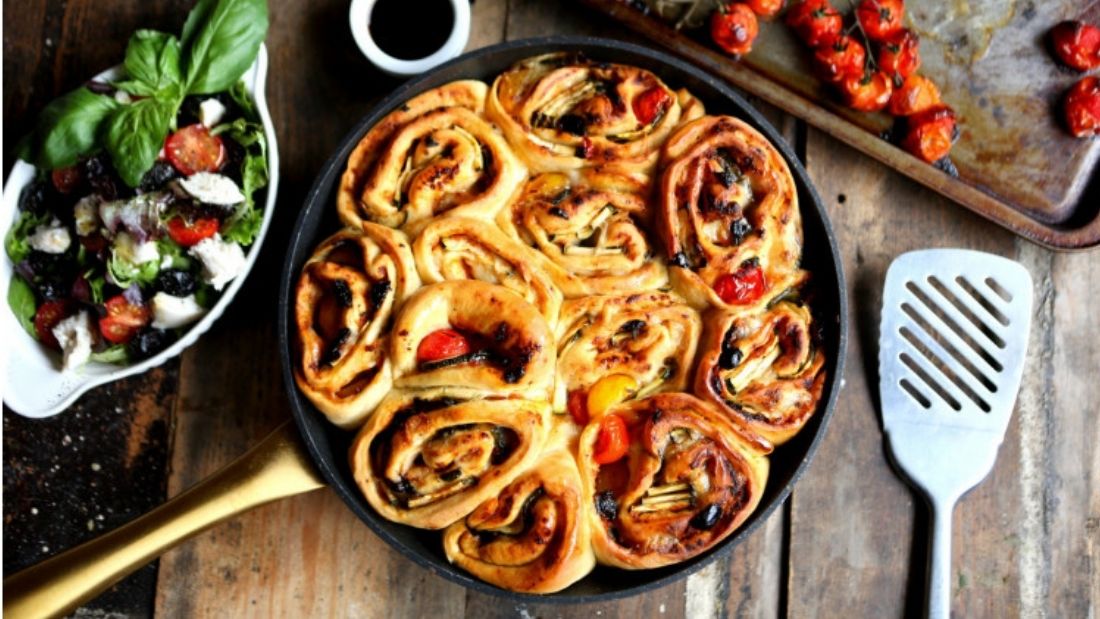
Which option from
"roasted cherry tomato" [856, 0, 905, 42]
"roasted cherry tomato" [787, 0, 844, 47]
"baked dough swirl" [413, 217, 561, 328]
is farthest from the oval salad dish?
→ "roasted cherry tomato" [856, 0, 905, 42]

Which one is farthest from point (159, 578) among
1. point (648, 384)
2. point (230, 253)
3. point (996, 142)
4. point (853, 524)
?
point (996, 142)

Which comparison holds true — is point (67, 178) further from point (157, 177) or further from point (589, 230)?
point (589, 230)

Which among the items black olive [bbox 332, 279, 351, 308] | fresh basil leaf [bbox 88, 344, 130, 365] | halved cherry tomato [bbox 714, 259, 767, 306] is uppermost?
halved cherry tomato [bbox 714, 259, 767, 306]

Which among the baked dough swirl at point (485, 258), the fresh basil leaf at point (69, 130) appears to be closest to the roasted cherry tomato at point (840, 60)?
the baked dough swirl at point (485, 258)

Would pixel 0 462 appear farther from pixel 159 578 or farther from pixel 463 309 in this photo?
pixel 463 309

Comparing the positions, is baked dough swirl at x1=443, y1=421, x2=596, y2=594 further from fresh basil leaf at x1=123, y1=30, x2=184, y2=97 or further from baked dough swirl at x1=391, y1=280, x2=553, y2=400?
fresh basil leaf at x1=123, y1=30, x2=184, y2=97

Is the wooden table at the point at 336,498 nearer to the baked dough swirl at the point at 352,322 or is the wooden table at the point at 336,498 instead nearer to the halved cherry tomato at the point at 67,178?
the halved cherry tomato at the point at 67,178

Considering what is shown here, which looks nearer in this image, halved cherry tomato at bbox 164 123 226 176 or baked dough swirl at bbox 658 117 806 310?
baked dough swirl at bbox 658 117 806 310
